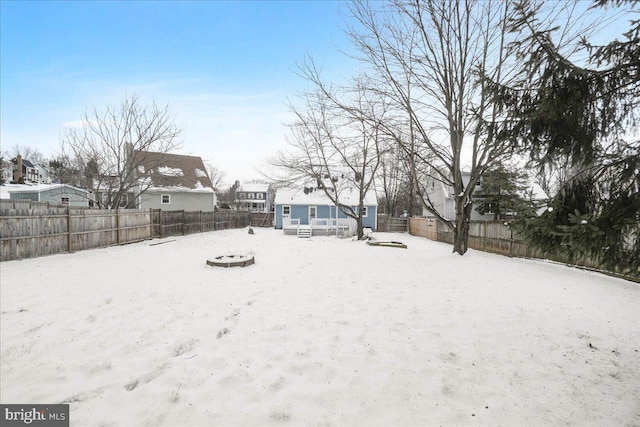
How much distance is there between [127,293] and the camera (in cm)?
555

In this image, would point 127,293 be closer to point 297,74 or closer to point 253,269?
point 253,269

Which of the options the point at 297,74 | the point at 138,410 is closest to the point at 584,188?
the point at 138,410

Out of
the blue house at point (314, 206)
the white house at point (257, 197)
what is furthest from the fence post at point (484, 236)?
the white house at point (257, 197)

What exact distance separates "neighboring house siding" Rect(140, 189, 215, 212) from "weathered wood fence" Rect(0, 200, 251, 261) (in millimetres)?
9950

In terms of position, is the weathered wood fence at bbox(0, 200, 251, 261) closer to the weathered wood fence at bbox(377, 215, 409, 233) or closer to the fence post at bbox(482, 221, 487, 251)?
the fence post at bbox(482, 221, 487, 251)

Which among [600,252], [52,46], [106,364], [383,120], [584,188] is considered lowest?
[106,364]

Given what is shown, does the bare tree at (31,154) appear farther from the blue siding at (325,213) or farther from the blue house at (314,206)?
the blue siding at (325,213)

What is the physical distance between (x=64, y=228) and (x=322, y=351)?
11439 mm

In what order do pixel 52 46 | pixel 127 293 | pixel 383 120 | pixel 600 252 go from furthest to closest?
pixel 383 120 → pixel 52 46 → pixel 127 293 → pixel 600 252

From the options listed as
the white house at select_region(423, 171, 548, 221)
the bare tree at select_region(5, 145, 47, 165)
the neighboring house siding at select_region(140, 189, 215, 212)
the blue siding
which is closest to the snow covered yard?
the white house at select_region(423, 171, 548, 221)

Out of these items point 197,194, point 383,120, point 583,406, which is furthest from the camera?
point 197,194

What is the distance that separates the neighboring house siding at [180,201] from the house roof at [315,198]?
7.26m

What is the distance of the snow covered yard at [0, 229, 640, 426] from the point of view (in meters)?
2.32

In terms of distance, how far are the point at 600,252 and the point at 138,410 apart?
465 cm
